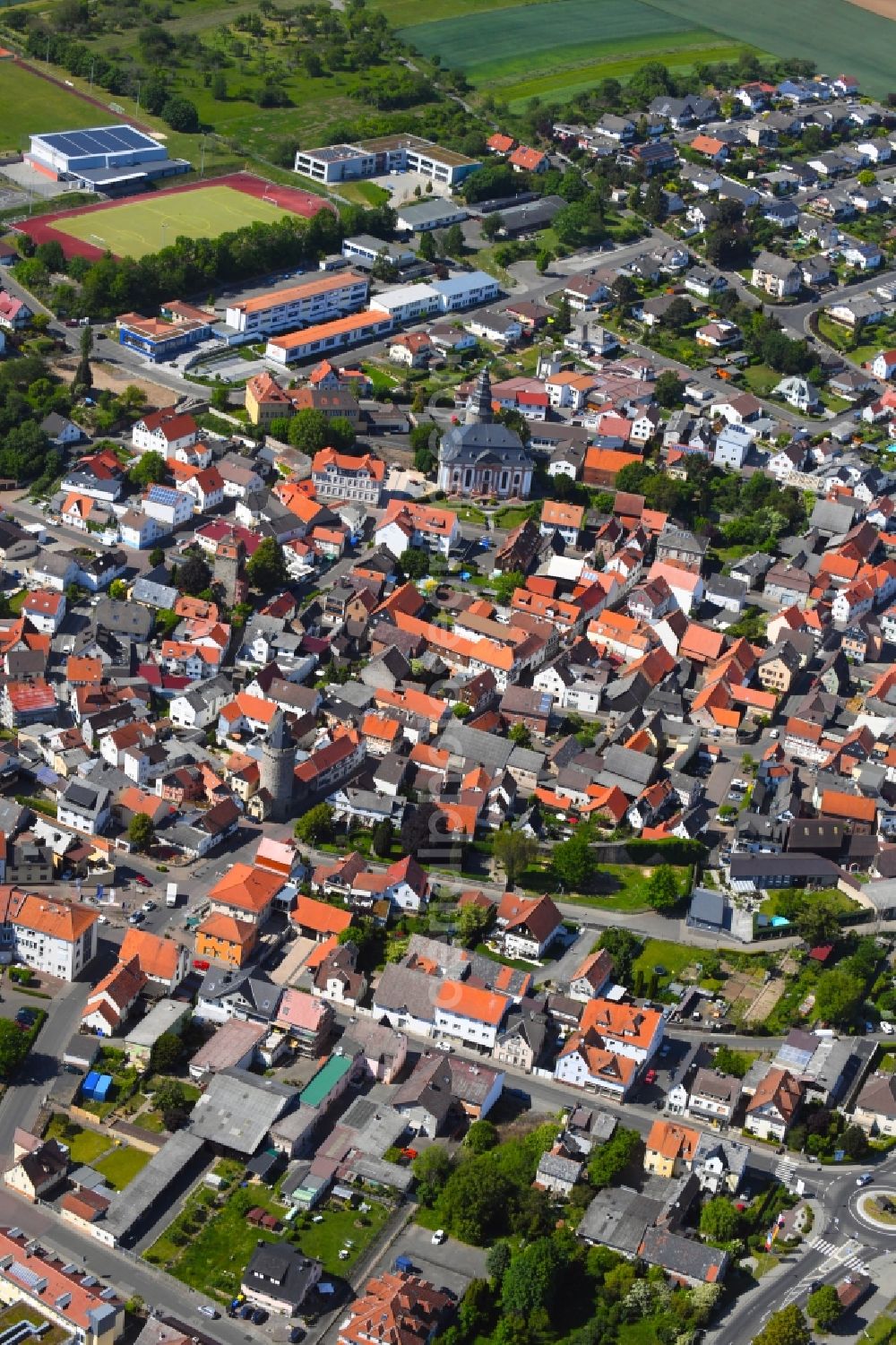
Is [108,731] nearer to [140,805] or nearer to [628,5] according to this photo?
[140,805]

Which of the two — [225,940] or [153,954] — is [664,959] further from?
[153,954]

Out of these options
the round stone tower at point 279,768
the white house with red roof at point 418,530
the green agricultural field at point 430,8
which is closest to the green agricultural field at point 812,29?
the green agricultural field at point 430,8

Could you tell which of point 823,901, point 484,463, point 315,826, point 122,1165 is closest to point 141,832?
point 315,826

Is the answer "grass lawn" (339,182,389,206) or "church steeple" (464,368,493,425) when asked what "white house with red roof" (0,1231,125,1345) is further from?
"grass lawn" (339,182,389,206)

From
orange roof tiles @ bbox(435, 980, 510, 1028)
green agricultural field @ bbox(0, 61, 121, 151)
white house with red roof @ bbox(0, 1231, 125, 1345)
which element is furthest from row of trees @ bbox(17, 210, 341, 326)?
white house with red roof @ bbox(0, 1231, 125, 1345)

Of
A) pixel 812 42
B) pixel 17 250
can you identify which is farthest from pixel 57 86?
pixel 812 42
